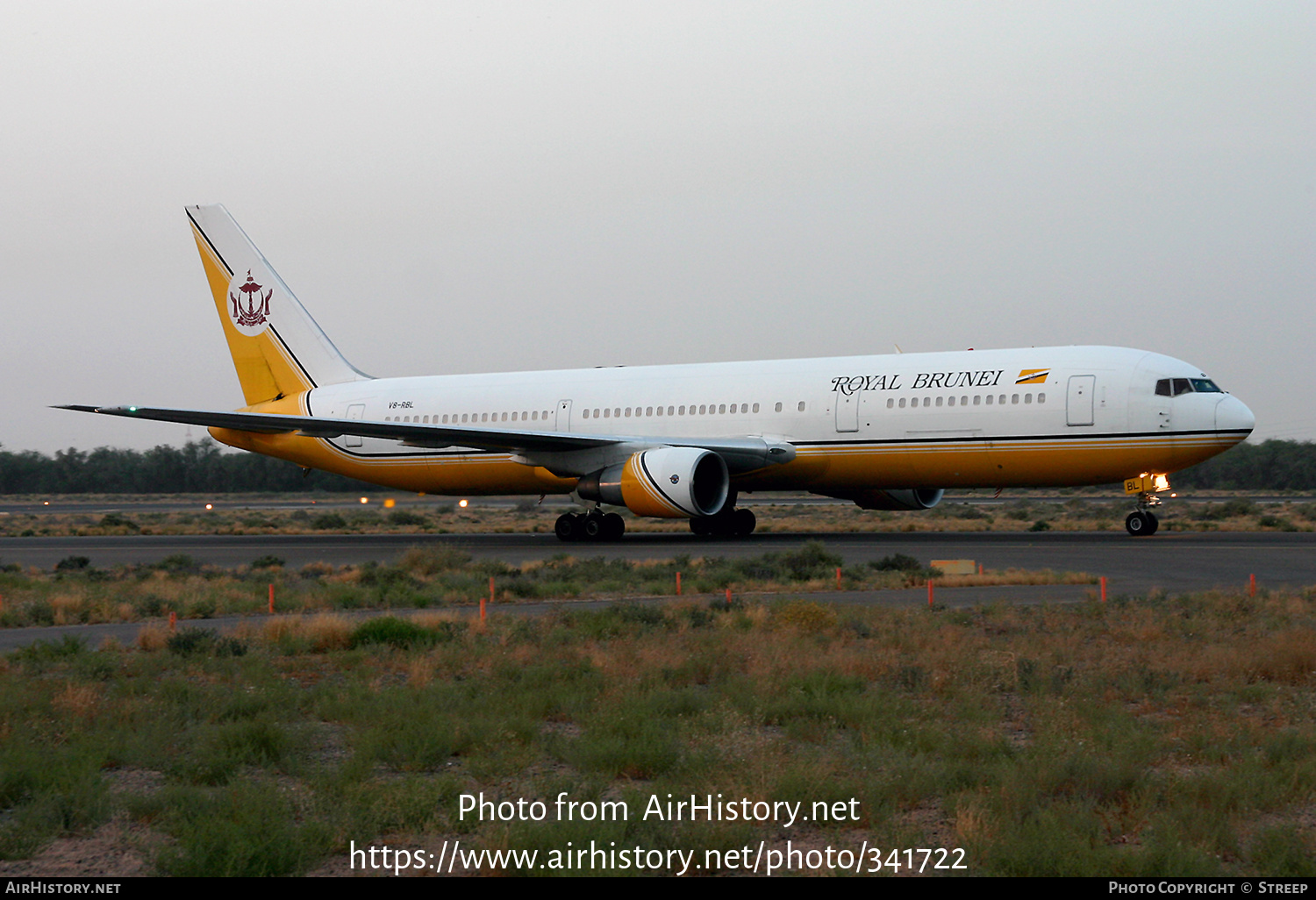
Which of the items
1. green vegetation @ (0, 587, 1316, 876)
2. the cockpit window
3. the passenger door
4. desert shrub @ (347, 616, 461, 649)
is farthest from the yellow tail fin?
green vegetation @ (0, 587, 1316, 876)

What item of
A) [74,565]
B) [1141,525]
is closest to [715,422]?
[1141,525]

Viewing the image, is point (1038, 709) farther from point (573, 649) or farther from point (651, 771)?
point (573, 649)

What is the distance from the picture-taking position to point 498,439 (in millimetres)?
28234

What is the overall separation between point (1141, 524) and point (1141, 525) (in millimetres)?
39

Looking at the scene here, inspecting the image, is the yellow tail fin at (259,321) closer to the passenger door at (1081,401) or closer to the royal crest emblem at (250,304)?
the royal crest emblem at (250,304)

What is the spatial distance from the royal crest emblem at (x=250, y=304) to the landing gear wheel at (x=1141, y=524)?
23.6 metres

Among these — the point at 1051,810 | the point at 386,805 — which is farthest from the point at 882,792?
the point at 386,805

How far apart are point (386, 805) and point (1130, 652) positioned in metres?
7.57

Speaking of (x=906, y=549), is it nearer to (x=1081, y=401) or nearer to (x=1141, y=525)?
(x=1081, y=401)

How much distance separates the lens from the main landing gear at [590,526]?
98.4ft

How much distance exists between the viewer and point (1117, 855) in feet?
18.4

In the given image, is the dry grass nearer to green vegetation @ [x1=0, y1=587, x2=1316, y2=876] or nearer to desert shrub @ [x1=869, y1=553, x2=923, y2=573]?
desert shrub @ [x1=869, y1=553, x2=923, y2=573]


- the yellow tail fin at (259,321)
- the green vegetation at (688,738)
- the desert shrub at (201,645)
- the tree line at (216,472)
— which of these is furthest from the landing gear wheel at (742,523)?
the tree line at (216,472)

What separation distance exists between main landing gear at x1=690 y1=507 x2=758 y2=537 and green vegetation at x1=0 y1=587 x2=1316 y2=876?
17213 mm
